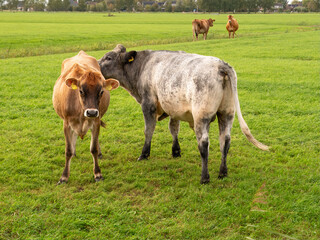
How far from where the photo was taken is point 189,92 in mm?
5828

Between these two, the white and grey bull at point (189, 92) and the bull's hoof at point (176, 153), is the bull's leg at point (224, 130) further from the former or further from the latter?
the bull's hoof at point (176, 153)

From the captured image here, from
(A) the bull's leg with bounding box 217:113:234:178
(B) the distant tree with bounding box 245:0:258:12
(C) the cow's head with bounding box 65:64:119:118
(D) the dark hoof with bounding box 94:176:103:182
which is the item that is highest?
(B) the distant tree with bounding box 245:0:258:12

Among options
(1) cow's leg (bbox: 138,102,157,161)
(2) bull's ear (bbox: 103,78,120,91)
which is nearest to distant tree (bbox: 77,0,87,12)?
(1) cow's leg (bbox: 138,102,157,161)

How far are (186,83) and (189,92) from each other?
0.17 m

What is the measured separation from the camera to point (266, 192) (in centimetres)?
573

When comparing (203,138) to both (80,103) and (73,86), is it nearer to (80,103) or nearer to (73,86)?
(80,103)

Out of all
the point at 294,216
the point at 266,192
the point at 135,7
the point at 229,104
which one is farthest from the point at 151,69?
the point at 135,7

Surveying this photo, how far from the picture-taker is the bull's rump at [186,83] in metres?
5.66

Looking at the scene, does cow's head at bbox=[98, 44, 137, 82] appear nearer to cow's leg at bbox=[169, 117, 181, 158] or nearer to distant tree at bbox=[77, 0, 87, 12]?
cow's leg at bbox=[169, 117, 181, 158]

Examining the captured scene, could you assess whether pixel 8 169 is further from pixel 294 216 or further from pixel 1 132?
pixel 294 216

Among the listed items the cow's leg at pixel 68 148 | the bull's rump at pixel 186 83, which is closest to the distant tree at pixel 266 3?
the bull's rump at pixel 186 83

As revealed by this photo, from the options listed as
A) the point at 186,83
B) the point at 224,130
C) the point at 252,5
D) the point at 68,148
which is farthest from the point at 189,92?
the point at 252,5

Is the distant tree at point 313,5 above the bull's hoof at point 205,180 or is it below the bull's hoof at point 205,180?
above

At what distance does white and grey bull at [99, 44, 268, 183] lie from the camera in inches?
224
